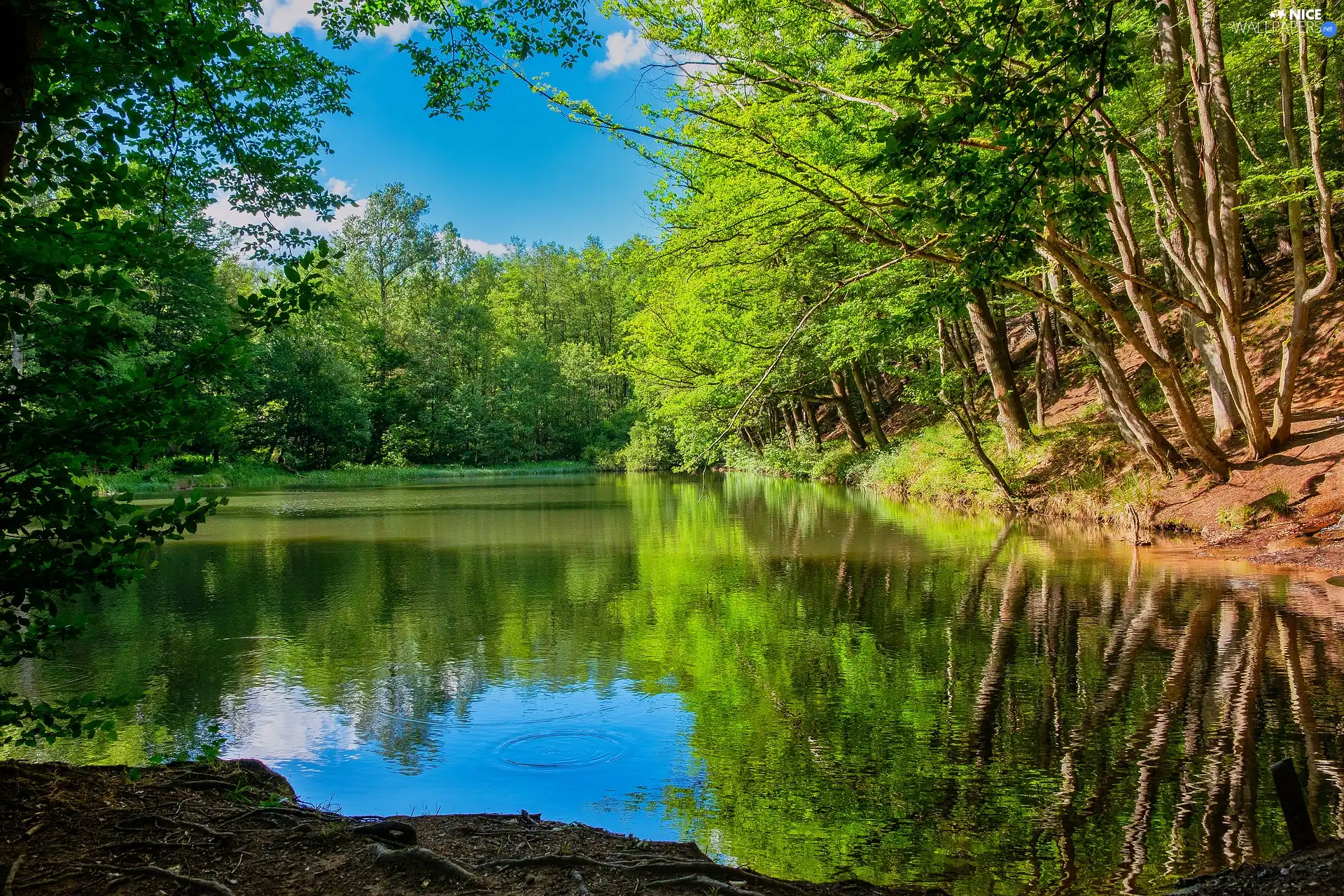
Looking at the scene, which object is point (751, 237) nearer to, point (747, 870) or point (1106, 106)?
point (1106, 106)

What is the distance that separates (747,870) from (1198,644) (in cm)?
627

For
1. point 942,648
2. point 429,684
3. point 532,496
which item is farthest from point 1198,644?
point 532,496

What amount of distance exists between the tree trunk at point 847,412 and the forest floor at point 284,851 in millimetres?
27827

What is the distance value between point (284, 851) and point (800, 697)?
13.9ft

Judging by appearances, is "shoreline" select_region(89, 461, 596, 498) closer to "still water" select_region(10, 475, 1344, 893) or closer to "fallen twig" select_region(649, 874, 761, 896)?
"still water" select_region(10, 475, 1344, 893)

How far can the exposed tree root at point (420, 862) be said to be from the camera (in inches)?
140

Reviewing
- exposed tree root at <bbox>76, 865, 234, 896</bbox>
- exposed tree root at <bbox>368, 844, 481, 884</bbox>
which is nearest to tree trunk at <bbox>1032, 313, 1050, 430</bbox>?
exposed tree root at <bbox>368, 844, 481, 884</bbox>

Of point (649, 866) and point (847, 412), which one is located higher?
point (847, 412)

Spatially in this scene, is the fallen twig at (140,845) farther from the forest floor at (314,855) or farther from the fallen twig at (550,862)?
the fallen twig at (550,862)

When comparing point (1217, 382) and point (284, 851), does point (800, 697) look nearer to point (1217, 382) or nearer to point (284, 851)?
point (284, 851)

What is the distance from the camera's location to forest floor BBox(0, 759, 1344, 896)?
332 centimetres

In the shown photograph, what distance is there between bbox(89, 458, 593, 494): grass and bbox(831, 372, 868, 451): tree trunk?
20.7 metres

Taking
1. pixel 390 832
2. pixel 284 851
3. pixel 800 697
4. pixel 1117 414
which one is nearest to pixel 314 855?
pixel 284 851

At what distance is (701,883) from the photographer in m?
3.60
